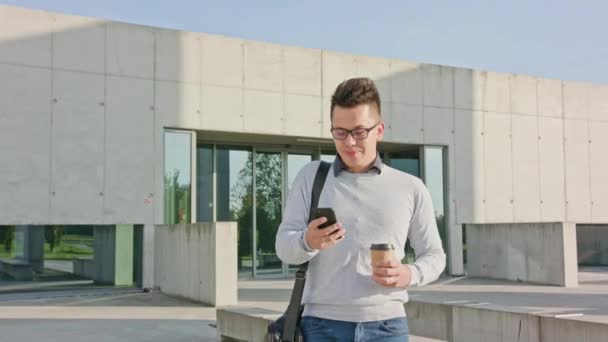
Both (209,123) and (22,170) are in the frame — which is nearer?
(22,170)

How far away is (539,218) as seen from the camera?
68.2ft

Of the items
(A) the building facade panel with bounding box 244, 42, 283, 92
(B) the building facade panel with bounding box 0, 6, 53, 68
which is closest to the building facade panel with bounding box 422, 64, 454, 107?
(A) the building facade panel with bounding box 244, 42, 283, 92

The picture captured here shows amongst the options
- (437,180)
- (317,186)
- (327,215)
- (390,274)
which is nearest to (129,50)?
(437,180)

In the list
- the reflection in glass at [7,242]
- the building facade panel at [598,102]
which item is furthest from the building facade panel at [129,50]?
the building facade panel at [598,102]

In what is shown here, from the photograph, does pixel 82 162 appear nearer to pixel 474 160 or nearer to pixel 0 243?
pixel 0 243

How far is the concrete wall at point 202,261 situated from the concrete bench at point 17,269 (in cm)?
271

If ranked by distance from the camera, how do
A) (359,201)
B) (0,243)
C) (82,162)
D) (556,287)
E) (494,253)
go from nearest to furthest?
(359,201)
(0,243)
(82,162)
(556,287)
(494,253)

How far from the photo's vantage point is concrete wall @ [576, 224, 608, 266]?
23.9m

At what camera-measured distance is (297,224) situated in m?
2.62

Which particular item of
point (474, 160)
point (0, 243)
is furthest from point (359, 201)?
point (474, 160)

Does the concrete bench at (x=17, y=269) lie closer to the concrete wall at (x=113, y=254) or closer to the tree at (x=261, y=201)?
the concrete wall at (x=113, y=254)

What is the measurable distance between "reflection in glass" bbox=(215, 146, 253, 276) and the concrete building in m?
0.04

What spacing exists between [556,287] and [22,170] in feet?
39.0

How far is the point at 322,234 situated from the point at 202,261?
33.8ft
